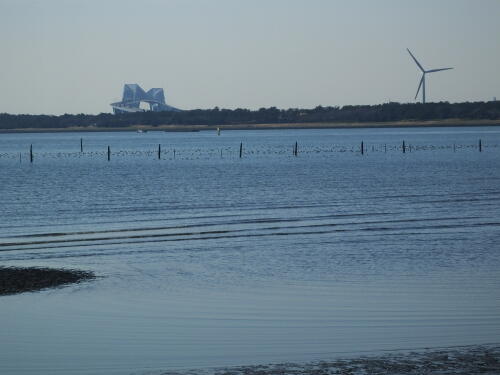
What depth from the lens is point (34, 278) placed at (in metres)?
30.4

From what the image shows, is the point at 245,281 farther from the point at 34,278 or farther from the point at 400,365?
the point at 400,365

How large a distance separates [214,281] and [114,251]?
30.1ft

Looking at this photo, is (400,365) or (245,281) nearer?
(400,365)

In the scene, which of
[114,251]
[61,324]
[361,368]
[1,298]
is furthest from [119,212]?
[361,368]

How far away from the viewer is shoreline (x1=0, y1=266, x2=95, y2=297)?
28734 millimetres

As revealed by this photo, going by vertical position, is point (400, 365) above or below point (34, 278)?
above

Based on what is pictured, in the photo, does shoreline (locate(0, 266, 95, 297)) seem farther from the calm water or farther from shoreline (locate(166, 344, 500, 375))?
shoreline (locate(166, 344, 500, 375))

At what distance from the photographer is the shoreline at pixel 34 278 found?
28734mm

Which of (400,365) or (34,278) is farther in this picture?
(34,278)

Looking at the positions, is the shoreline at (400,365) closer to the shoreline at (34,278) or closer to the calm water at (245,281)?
the calm water at (245,281)

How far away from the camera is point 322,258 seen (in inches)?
1385

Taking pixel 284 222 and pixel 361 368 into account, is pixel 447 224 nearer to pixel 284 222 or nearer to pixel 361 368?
pixel 284 222

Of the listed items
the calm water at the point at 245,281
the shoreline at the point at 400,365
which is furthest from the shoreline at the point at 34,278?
the shoreline at the point at 400,365

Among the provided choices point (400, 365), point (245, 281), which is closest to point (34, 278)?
point (245, 281)
